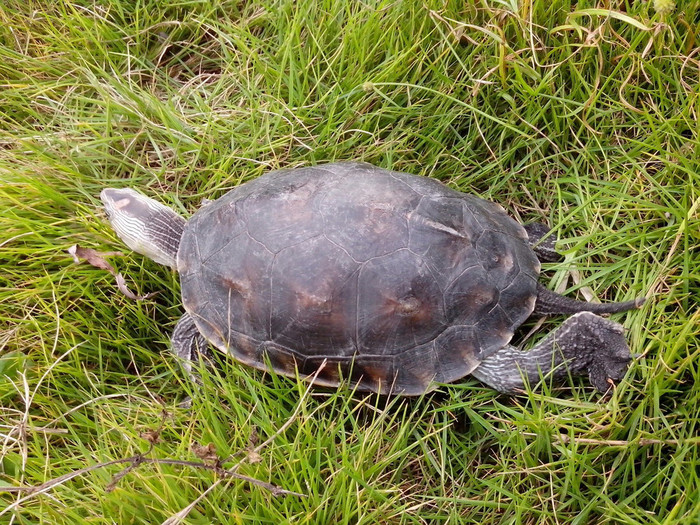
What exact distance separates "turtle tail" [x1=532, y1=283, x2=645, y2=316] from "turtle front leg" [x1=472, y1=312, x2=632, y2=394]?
0.11 meters

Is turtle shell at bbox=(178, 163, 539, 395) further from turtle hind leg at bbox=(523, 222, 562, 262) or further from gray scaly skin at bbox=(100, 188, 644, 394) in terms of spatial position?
turtle hind leg at bbox=(523, 222, 562, 262)

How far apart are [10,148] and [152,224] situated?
1.29 metres

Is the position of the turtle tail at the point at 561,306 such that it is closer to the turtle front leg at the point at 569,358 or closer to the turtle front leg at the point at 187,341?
the turtle front leg at the point at 569,358

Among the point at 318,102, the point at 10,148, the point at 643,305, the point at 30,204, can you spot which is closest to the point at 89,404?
the point at 30,204

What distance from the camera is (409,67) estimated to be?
3180 mm

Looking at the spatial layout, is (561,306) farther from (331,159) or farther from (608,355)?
(331,159)

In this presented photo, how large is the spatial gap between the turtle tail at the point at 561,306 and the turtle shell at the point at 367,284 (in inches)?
3.1

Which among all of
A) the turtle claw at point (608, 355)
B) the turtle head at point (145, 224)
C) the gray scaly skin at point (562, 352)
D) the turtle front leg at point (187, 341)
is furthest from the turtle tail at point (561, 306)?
the turtle head at point (145, 224)

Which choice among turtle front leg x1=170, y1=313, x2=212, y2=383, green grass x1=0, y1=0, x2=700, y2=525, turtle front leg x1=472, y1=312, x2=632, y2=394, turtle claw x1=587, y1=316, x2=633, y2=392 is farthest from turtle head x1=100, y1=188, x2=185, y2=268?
turtle claw x1=587, y1=316, x2=633, y2=392

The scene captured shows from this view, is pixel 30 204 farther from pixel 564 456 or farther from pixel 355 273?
pixel 564 456

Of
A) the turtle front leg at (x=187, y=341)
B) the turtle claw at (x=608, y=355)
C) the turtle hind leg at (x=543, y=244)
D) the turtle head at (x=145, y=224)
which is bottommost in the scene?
the turtle front leg at (x=187, y=341)

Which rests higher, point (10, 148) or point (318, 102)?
point (318, 102)

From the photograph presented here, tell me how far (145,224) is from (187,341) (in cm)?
64

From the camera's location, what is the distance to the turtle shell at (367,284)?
246 cm
